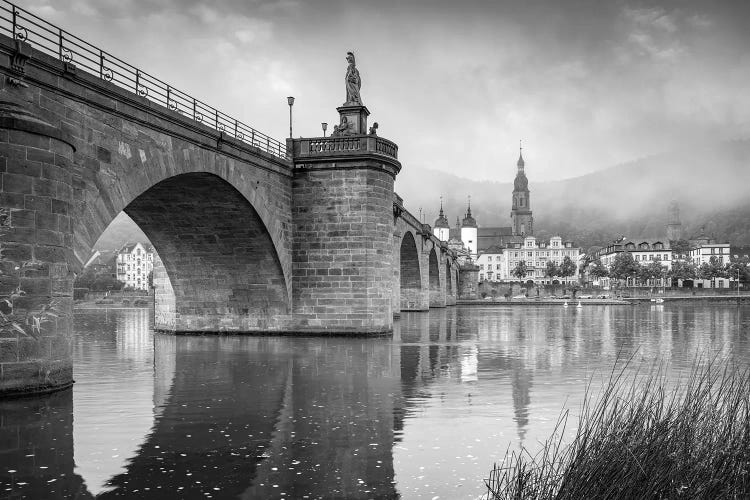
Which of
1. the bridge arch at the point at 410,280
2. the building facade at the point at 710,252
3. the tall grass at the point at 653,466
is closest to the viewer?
A: the tall grass at the point at 653,466

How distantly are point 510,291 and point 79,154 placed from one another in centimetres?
11568

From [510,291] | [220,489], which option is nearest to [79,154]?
[220,489]

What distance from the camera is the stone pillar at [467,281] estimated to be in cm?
11631

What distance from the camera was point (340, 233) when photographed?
30531 mm

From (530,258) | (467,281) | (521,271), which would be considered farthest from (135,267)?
(530,258)

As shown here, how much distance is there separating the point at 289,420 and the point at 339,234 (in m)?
18.2

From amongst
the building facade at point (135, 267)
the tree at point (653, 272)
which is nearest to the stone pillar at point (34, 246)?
the tree at point (653, 272)

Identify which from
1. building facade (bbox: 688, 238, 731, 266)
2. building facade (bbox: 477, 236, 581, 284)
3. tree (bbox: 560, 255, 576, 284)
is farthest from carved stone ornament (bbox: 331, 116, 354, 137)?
building facade (bbox: 688, 238, 731, 266)

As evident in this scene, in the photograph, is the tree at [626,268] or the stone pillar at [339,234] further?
the tree at [626,268]

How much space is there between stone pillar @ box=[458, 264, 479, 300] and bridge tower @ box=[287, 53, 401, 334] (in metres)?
86.1

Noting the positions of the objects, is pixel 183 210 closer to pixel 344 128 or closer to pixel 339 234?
pixel 339 234

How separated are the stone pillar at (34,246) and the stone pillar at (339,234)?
1583 centimetres

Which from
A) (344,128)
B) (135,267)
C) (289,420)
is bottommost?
(289,420)

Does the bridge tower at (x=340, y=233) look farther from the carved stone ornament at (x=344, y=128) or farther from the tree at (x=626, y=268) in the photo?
the tree at (x=626, y=268)
